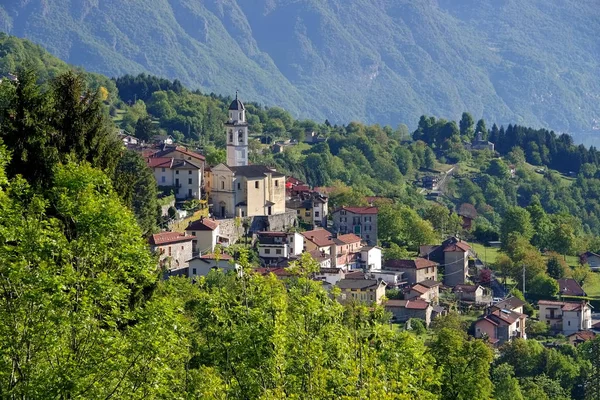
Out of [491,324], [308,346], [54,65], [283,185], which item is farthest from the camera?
[54,65]

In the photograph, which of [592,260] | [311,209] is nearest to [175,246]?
[311,209]

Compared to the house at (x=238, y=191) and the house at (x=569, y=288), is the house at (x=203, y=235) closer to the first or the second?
the house at (x=238, y=191)

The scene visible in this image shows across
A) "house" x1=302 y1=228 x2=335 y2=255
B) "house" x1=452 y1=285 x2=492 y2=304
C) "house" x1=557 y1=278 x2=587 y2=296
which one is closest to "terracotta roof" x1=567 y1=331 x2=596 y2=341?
"house" x1=452 y1=285 x2=492 y2=304

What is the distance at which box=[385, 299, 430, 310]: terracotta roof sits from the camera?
63.8 m

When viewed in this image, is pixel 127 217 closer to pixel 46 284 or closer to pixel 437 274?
pixel 46 284

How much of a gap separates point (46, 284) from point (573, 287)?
64.2m

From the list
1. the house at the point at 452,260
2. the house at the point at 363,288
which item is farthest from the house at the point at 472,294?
the house at the point at 363,288

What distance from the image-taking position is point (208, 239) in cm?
6309

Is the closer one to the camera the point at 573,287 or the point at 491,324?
the point at 491,324

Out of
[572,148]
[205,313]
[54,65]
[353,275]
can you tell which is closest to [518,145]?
[572,148]

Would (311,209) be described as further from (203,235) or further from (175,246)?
(175,246)

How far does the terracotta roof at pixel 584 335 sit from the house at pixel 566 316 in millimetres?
848

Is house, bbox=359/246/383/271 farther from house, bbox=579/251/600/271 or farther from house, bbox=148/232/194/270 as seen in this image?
house, bbox=579/251/600/271

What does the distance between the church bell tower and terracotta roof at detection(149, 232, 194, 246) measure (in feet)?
41.2
